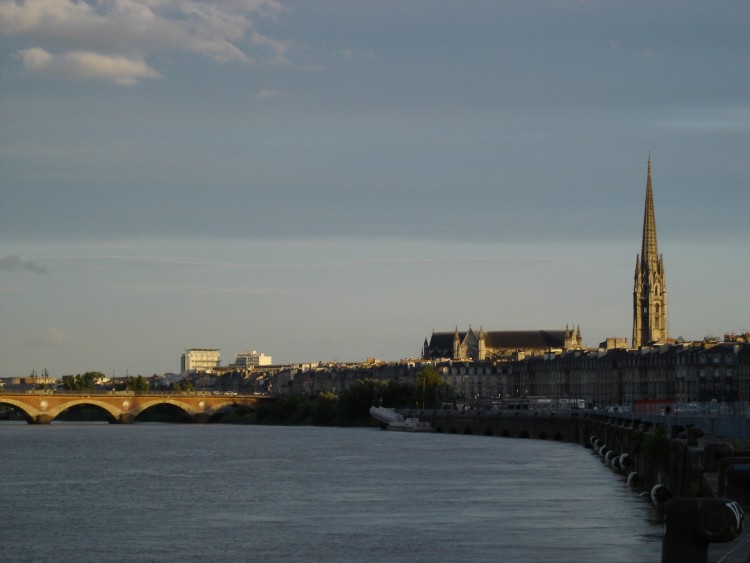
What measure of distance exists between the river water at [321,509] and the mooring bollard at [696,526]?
55.7 ft

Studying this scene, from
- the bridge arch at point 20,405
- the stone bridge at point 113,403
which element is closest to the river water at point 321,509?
the bridge arch at point 20,405

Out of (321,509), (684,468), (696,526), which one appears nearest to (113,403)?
(321,509)

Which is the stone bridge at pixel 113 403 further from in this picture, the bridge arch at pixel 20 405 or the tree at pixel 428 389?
the tree at pixel 428 389

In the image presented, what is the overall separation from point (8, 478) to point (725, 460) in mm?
47898

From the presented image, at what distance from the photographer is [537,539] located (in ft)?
131

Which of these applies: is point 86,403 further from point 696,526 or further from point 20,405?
point 696,526

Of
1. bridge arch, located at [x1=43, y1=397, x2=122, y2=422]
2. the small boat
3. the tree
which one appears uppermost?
the tree

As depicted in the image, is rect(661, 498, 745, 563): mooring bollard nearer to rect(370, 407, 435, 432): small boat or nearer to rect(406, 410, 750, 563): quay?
rect(406, 410, 750, 563): quay

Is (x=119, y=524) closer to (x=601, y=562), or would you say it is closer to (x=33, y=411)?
(x=601, y=562)

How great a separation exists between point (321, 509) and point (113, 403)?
13702 centimetres

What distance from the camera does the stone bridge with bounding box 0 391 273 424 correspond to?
17462 centimetres

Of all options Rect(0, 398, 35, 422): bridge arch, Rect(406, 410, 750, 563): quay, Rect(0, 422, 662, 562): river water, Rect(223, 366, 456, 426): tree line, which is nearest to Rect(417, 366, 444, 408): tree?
Rect(223, 366, 456, 426): tree line

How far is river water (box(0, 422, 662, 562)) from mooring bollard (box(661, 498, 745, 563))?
17.0m

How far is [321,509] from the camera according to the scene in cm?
5069
